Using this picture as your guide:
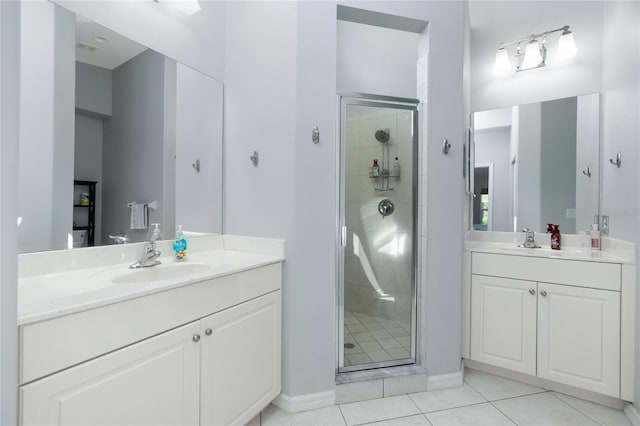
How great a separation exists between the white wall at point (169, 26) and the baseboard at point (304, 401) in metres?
2.07

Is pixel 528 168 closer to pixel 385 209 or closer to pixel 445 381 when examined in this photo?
pixel 385 209

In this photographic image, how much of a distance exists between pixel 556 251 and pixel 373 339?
4.69 feet

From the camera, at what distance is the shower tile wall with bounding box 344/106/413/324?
6.62ft

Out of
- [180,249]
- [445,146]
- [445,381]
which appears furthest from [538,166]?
[180,249]

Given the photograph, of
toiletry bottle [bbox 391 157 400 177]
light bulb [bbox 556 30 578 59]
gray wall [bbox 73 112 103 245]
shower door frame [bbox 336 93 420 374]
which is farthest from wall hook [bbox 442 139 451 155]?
gray wall [bbox 73 112 103 245]

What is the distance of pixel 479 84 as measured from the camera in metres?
2.58

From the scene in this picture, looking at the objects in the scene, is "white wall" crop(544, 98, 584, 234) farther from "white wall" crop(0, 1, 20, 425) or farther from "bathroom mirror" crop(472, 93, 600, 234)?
"white wall" crop(0, 1, 20, 425)

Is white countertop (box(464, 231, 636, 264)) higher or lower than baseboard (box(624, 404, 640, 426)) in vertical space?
Result: higher

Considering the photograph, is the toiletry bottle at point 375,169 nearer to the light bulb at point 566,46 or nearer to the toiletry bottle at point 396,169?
the toiletry bottle at point 396,169

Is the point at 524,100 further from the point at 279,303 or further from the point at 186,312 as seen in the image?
the point at 186,312

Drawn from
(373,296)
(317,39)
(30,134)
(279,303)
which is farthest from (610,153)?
(30,134)

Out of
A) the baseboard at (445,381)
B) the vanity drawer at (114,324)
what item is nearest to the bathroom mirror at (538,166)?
the baseboard at (445,381)

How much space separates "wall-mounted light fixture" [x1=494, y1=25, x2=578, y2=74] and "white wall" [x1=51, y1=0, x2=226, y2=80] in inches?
87.7

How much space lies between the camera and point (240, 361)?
1443 mm
